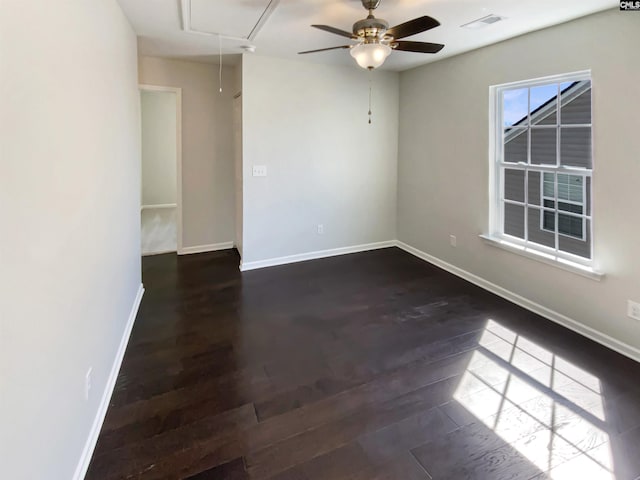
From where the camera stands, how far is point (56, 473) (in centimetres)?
142

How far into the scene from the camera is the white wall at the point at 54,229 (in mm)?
1098

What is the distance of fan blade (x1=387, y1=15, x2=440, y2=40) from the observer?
7.34 feet

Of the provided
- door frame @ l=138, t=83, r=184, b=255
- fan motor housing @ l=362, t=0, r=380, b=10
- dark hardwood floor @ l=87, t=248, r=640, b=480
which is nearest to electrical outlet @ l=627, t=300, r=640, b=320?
dark hardwood floor @ l=87, t=248, r=640, b=480

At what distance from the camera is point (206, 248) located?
17.7ft

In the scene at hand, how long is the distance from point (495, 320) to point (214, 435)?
8.16 ft

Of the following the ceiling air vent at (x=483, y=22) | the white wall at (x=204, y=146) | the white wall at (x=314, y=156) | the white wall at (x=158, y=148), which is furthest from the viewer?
the white wall at (x=158, y=148)

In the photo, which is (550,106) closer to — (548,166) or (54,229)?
(548,166)

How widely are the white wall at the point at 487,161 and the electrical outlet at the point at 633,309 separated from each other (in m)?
0.04

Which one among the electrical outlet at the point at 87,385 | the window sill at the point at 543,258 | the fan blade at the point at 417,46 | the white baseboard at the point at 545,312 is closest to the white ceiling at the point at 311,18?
the fan blade at the point at 417,46

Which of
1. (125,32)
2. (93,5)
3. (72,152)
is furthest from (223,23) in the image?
(72,152)

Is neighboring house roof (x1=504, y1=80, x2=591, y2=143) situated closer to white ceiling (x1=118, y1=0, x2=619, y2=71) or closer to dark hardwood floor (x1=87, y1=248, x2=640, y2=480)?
white ceiling (x1=118, y1=0, x2=619, y2=71)

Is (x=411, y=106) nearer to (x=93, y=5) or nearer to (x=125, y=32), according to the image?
(x=125, y=32)

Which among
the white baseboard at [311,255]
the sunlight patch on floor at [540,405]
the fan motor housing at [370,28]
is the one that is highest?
the fan motor housing at [370,28]

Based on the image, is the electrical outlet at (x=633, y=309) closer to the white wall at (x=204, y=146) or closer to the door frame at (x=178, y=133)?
the white wall at (x=204, y=146)
